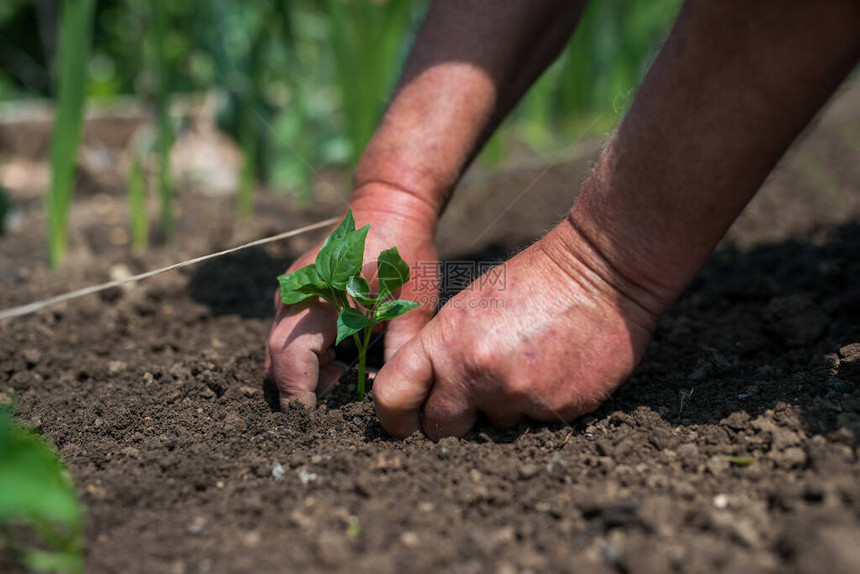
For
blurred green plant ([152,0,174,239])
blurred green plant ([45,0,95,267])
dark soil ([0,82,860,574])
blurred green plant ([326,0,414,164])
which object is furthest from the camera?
blurred green plant ([326,0,414,164])

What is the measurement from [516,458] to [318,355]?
0.37 m

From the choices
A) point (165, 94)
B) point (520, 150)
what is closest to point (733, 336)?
point (165, 94)

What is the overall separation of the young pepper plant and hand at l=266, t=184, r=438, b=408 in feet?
0.17

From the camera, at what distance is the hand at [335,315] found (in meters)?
1.10

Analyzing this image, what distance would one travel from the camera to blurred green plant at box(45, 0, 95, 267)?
1.77 metres

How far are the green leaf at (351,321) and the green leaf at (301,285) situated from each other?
0.06 m

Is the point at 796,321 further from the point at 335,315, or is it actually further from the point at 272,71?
the point at 272,71

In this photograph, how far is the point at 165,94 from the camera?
199 centimetres

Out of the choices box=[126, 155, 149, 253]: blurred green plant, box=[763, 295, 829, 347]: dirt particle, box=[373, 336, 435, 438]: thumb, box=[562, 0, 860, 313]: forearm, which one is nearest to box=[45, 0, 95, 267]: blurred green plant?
box=[126, 155, 149, 253]: blurred green plant

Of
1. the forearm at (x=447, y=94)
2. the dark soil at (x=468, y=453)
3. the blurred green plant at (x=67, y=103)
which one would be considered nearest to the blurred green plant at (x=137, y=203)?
the blurred green plant at (x=67, y=103)

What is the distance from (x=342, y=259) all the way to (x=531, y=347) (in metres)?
0.31

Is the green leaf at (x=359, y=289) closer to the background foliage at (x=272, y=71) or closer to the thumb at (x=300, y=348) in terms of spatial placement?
the thumb at (x=300, y=348)

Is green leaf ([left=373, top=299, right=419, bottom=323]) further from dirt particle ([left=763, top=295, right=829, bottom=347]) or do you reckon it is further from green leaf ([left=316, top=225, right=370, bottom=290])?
dirt particle ([left=763, top=295, right=829, bottom=347])

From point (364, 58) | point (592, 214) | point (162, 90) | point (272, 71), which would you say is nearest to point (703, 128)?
point (592, 214)
